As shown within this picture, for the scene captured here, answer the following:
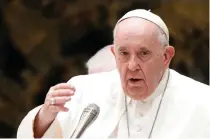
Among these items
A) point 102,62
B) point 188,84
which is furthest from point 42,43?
point 188,84

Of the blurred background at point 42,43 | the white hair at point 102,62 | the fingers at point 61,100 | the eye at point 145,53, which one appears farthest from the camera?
the blurred background at point 42,43

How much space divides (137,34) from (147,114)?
1.45ft

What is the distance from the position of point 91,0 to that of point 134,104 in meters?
1.61

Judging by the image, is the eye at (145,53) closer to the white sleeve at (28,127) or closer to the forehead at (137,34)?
the forehead at (137,34)

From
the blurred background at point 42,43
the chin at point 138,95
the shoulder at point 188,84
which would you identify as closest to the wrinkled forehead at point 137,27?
the chin at point 138,95

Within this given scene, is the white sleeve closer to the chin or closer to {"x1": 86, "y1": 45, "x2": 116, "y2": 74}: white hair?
the chin

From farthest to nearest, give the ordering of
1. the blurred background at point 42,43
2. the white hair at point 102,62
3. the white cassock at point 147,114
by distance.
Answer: the blurred background at point 42,43 < the white hair at point 102,62 < the white cassock at point 147,114

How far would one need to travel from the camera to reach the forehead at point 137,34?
193 cm

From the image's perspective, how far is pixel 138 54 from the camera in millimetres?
1943

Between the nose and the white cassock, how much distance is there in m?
0.28

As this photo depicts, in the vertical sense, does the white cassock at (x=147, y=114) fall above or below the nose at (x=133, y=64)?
below

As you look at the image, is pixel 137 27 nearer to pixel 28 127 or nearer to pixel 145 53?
pixel 145 53

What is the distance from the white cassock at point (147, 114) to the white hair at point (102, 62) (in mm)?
773

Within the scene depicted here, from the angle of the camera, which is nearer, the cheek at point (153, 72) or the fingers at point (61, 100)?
the fingers at point (61, 100)
